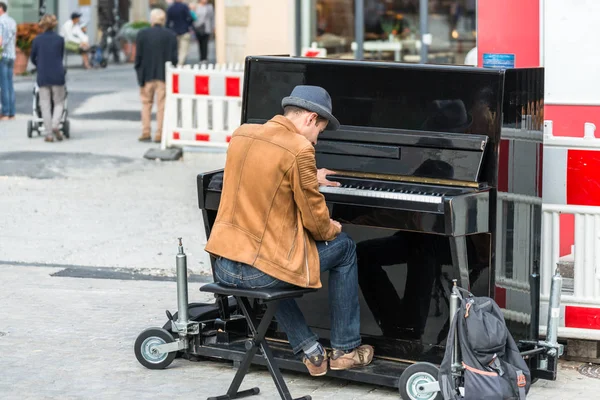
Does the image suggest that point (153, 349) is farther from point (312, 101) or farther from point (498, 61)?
point (498, 61)

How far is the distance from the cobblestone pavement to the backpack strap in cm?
56

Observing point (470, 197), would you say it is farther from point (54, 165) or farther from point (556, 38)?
point (54, 165)

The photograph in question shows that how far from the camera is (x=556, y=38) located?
305 inches

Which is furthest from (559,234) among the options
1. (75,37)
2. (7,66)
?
(75,37)

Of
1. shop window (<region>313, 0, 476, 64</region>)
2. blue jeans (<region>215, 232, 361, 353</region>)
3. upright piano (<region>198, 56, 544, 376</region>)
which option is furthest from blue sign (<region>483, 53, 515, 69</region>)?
shop window (<region>313, 0, 476, 64</region>)

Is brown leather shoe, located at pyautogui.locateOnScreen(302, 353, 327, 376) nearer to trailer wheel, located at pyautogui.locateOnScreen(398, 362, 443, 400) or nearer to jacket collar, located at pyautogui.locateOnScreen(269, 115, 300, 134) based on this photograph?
trailer wheel, located at pyautogui.locateOnScreen(398, 362, 443, 400)

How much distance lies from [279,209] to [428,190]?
719 millimetres

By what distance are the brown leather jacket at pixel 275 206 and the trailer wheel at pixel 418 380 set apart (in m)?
0.57

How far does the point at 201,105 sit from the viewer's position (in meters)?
13.5

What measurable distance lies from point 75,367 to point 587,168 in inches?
108

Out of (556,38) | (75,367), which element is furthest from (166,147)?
(75,367)

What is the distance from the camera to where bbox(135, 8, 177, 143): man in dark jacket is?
14.6 m

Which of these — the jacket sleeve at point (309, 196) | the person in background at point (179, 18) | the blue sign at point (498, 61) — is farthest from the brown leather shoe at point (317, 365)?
the person in background at point (179, 18)

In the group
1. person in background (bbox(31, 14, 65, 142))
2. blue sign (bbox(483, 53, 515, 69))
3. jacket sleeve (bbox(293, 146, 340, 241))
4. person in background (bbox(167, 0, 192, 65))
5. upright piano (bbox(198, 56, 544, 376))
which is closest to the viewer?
jacket sleeve (bbox(293, 146, 340, 241))
